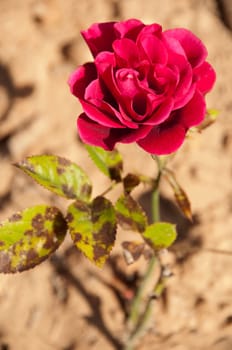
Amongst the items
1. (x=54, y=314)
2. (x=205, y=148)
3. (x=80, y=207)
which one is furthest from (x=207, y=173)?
(x=80, y=207)

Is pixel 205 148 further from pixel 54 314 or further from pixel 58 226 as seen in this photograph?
pixel 58 226

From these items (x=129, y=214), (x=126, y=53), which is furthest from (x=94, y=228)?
(x=126, y=53)

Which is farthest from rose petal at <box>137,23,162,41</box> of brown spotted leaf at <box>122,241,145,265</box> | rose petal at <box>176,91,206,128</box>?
brown spotted leaf at <box>122,241,145,265</box>

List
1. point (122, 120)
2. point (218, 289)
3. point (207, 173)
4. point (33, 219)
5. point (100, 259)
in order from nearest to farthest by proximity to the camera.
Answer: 1. point (122, 120)
2. point (100, 259)
3. point (33, 219)
4. point (218, 289)
5. point (207, 173)

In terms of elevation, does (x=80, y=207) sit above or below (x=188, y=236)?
above

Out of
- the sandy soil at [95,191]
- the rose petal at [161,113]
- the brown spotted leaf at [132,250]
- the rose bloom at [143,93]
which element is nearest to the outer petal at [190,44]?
the rose bloom at [143,93]

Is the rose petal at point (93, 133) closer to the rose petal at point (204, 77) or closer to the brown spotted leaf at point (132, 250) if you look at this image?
the rose petal at point (204, 77)
